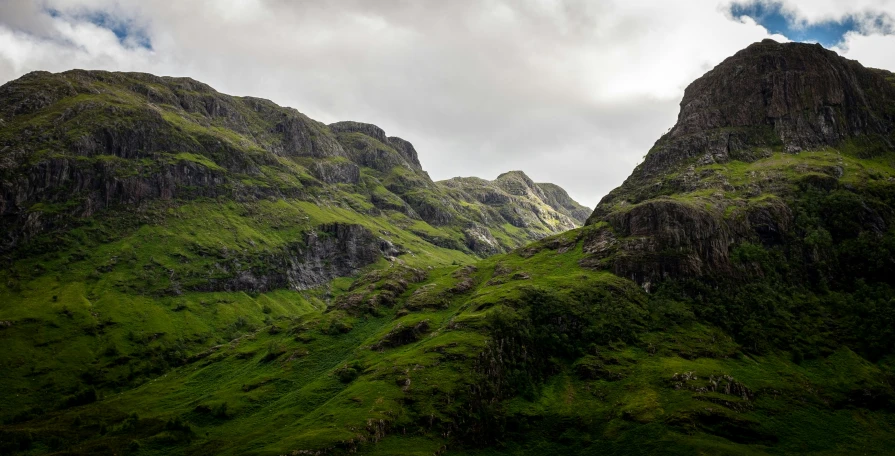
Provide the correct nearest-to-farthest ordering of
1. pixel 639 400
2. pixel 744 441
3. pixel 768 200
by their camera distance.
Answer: pixel 744 441 → pixel 639 400 → pixel 768 200

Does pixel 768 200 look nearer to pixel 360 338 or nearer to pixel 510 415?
pixel 510 415

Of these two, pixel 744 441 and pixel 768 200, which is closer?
pixel 744 441

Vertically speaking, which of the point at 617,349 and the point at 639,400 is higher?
the point at 617,349

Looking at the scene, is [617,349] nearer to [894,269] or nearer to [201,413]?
[894,269]

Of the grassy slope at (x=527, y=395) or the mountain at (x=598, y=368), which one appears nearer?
the grassy slope at (x=527, y=395)

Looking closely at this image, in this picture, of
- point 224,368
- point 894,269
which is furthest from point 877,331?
point 224,368

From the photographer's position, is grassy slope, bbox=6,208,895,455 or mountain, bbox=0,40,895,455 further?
mountain, bbox=0,40,895,455

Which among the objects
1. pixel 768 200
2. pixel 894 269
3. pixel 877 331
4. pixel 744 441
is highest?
pixel 768 200

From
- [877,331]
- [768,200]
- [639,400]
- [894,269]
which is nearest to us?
[639,400]

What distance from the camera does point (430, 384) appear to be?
129875 millimetres

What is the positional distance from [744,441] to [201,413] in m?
134

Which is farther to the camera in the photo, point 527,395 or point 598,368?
point 598,368

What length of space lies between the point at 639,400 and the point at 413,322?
7698 centimetres

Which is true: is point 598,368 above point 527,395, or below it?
above
